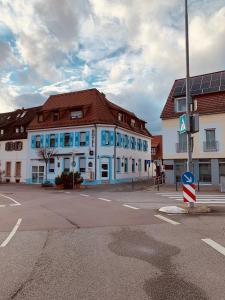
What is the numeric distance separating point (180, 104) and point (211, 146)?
5135 millimetres

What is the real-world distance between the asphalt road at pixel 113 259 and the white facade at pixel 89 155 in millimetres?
24849

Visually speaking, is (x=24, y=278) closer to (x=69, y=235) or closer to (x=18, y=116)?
(x=69, y=235)

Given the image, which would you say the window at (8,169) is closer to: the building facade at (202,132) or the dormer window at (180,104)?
the building facade at (202,132)

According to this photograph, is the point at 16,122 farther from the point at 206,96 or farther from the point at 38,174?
the point at 206,96

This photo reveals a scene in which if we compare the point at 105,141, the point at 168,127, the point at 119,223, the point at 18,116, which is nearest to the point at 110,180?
the point at 105,141

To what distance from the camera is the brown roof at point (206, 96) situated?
27.9 m

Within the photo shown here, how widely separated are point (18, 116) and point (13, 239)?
1642 inches

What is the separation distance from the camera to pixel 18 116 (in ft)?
154

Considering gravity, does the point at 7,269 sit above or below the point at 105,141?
below

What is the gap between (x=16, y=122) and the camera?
147 ft

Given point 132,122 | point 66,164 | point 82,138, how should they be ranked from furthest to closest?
point 132,122 → point 66,164 → point 82,138

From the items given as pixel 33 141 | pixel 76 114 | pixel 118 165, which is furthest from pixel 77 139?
pixel 33 141

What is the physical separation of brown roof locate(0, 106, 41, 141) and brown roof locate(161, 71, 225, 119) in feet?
67.1

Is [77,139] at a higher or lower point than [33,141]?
lower
